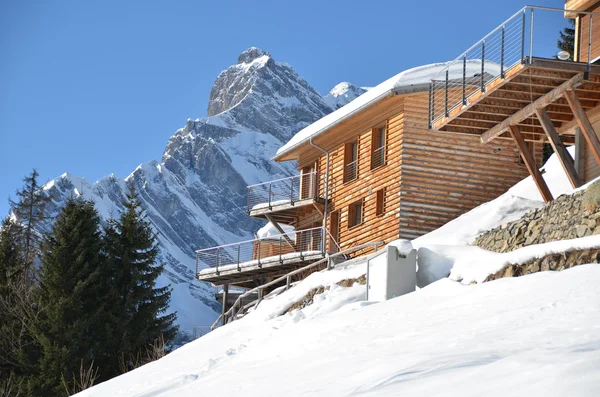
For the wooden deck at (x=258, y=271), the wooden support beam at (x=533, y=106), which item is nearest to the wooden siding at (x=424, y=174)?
the wooden deck at (x=258, y=271)

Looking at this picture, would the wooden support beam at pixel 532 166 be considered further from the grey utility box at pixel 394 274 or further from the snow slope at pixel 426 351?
the snow slope at pixel 426 351

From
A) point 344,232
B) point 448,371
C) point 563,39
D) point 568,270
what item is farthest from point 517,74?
point 563,39

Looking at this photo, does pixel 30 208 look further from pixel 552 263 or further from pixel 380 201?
pixel 552 263

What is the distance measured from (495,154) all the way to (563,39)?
1727 centimetres

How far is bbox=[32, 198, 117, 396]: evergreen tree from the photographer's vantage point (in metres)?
30.1

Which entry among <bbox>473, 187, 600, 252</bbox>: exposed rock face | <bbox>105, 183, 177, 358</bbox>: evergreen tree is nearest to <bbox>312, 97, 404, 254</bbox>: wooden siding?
<bbox>105, 183, 177, 358</bbox>: evergreen tree

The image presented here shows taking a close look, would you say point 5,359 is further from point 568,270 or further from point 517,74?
point 568,270

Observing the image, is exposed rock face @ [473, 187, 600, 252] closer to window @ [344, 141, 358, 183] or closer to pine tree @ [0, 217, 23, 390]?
window @ [344, 141, 358, 183]

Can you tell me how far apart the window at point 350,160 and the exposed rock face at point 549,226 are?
14.5m

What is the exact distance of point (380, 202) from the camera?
32.5 meters

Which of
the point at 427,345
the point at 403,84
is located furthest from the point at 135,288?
the point at 427,345

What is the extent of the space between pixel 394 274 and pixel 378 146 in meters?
15.4

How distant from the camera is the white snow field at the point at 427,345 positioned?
9109 mm

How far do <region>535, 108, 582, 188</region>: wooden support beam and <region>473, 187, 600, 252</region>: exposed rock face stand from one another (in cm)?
246
